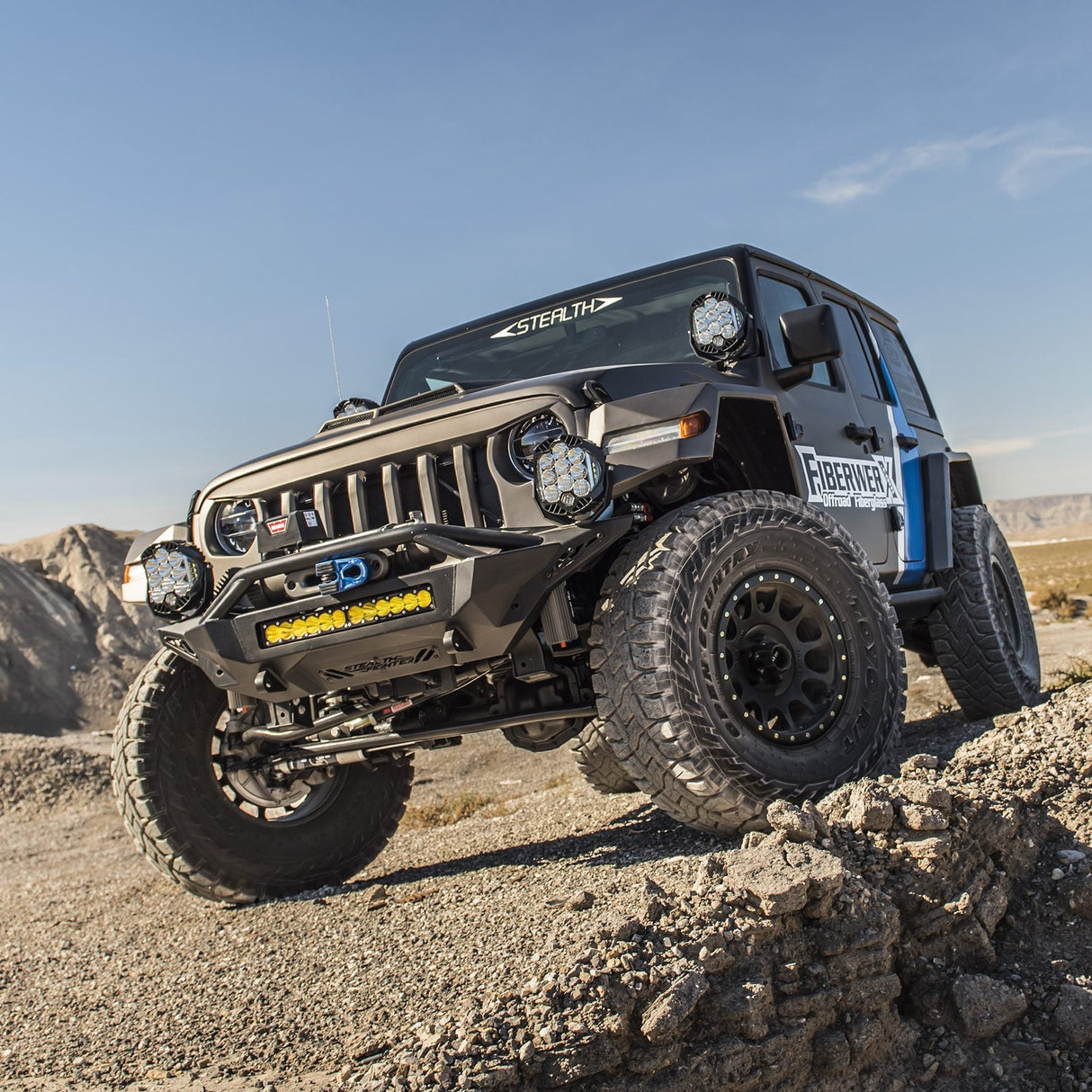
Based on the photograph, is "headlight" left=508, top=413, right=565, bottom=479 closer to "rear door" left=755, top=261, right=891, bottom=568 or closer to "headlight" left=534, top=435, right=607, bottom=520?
"headlight" left=534, top=435, right=607, bottom=520

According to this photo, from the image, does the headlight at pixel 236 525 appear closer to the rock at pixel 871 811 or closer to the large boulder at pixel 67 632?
the rock at pixel 871 811

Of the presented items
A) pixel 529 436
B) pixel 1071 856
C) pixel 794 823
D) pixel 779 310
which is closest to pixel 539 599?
pixel 529 436

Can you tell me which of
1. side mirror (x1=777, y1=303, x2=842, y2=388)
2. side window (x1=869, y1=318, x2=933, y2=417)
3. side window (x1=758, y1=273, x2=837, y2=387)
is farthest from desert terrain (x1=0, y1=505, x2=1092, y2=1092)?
side window (x1=869, y1=318, x2=933, y2=417)

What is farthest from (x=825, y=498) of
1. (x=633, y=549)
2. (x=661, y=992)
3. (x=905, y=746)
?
(x=661, y=992)

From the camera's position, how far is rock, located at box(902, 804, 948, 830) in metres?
2.71

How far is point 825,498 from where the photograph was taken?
188 inches

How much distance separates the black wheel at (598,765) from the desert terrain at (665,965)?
135cm

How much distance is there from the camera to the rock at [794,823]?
8.88 ft

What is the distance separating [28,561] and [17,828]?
17615mm

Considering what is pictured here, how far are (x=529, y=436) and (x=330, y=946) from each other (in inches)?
71.9

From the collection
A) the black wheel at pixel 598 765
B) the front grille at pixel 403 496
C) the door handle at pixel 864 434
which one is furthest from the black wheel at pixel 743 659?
the black wheel at pixel 598 765

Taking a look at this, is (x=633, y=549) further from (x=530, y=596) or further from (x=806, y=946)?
(x=806, y=946)

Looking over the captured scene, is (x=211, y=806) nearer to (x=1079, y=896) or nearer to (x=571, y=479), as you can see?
(x=571, y=479)

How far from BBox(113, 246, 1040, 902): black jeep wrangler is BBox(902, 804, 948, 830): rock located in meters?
0.64
